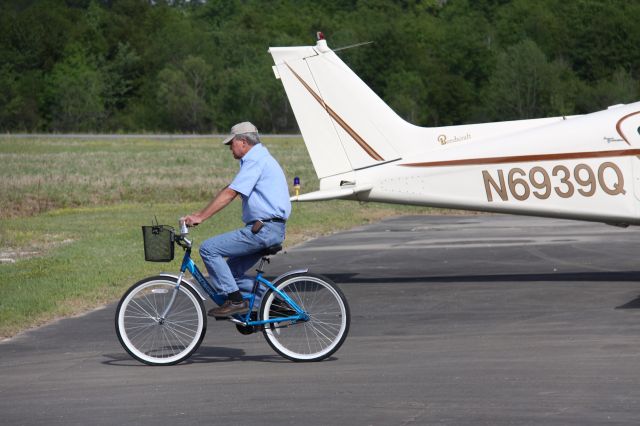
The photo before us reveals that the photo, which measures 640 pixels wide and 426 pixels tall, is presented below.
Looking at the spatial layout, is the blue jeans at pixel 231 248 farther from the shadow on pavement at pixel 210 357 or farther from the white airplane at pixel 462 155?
the white airplane at pixel 462 155

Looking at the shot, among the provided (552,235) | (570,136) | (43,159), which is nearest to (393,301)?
(570,136)

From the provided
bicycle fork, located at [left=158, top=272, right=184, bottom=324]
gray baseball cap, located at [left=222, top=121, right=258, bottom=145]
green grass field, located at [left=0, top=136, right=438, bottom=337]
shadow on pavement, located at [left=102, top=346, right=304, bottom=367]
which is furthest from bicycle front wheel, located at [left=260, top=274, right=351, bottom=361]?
green grass field, located at [left=0, top=136, right=438, bottom=337]

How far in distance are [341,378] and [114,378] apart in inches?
66.9

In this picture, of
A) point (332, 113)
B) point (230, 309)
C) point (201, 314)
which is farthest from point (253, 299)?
point (332, 113)

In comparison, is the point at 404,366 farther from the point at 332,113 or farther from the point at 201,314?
the point at 332,113

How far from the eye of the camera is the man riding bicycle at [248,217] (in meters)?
9.99

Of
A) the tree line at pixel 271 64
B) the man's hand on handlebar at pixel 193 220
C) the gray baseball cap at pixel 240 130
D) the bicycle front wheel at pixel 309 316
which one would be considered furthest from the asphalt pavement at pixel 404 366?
the tree line at pixel 271 64

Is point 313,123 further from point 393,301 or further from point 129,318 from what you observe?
point 129,318

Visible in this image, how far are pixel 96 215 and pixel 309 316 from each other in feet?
60.6

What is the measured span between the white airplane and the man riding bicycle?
216 inches

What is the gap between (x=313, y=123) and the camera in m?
16.3

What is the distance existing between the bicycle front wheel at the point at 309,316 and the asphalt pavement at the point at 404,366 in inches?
5.7

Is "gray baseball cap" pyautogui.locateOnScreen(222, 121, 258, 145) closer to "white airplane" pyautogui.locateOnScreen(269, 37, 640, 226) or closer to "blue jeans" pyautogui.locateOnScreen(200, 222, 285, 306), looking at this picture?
"blue jeans" pyautogui.locateOnScreen(200, 222, 285, 306)

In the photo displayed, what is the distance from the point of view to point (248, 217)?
33.1ft
